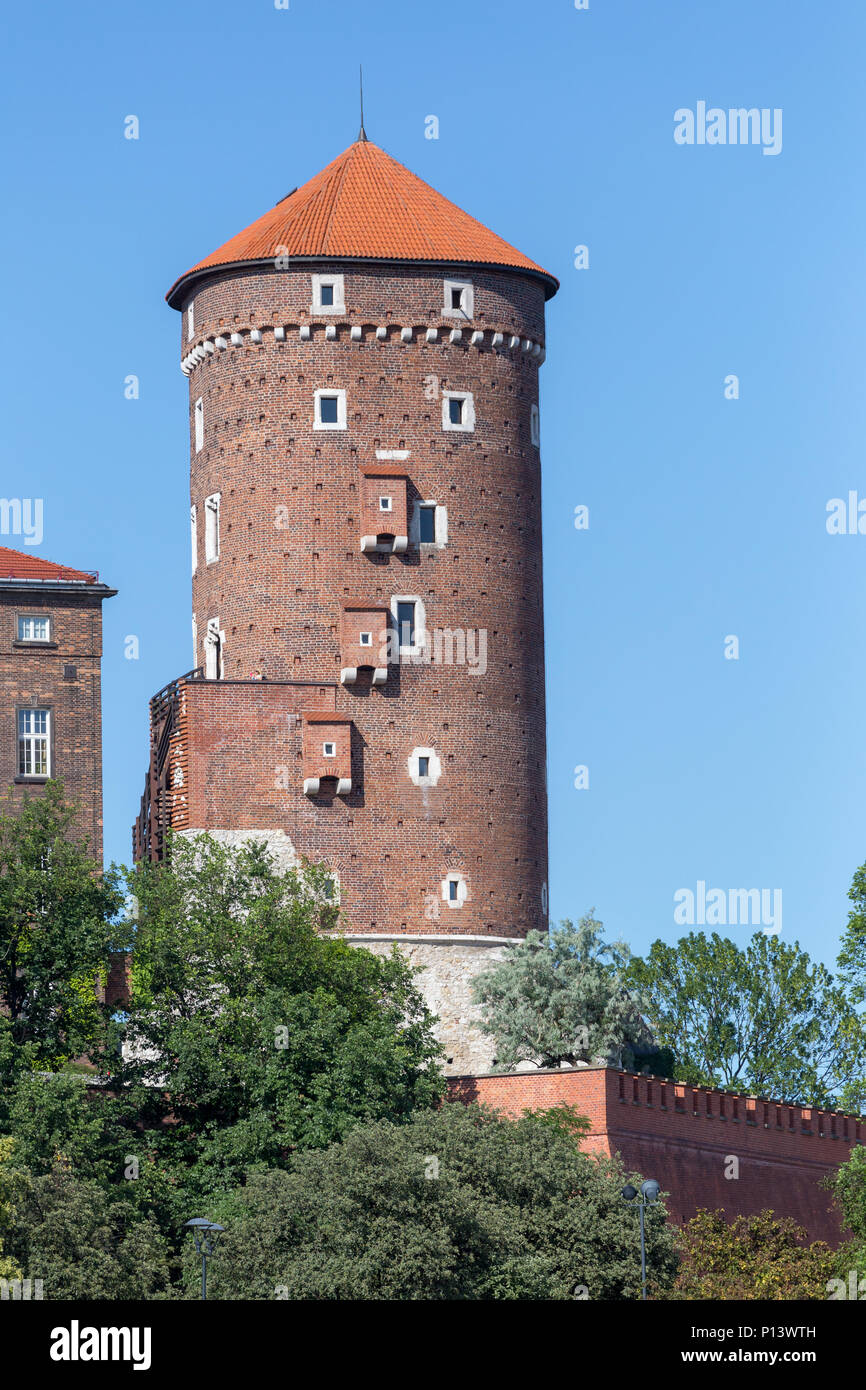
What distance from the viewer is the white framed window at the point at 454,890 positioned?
67312mm

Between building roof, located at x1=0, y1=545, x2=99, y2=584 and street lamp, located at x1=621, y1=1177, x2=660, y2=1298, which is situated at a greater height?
building roof, located at x1=0, y1=545, x2=99, y2=584

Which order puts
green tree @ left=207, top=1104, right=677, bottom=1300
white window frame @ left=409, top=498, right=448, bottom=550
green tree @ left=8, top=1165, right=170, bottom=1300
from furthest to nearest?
Answer: 1. white window frame @ left=409, top=498, right=448, bottom=550
2. green tree @ left=8, top=1165, right=170, bottom=1300
3. green tree @ left=207, top=1104, right=677, bottom=1300

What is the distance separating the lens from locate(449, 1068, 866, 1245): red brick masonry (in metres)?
56.4

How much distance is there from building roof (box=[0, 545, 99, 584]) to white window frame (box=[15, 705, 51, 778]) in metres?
3.98

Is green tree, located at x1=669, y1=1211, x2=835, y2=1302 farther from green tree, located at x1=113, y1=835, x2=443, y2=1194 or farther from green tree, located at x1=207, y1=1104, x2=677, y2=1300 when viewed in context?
green tree, located at x1=113, y1=835, x2=443, y2=1194

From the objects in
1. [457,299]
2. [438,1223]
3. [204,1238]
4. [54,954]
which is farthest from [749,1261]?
[457,299]

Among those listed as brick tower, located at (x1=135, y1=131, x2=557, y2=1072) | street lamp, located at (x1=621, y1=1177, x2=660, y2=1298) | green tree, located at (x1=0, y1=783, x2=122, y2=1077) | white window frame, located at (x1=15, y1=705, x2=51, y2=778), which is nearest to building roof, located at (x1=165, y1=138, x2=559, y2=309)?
brick tower, located at (x1=135, y1=131, x2=557, y2=1072)

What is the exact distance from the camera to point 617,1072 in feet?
186

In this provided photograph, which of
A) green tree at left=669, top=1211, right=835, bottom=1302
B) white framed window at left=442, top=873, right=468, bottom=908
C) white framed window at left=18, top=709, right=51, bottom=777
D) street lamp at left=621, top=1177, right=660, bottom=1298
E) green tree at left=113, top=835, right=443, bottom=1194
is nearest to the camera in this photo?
street lamp at left=621, top=1177, right=660, bottom=1298

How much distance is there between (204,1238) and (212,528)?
27.7 m

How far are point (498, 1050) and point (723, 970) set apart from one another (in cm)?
2317
